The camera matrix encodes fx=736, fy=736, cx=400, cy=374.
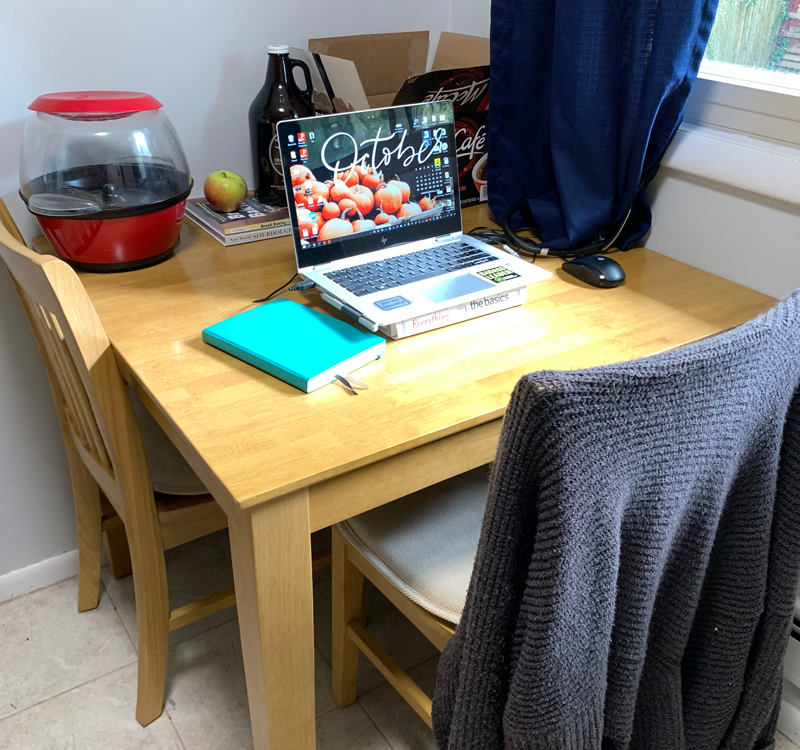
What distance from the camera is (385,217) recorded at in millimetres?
1219

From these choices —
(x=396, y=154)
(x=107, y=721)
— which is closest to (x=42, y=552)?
(x=107, y=721)

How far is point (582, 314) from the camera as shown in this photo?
45.2 inches

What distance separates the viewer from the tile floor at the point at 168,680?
4.42 ft

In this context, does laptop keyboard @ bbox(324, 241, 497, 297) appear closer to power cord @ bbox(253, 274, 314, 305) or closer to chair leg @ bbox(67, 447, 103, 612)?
power cord @ bbox(253, 274, 314, 305)

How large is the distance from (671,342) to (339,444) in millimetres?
541

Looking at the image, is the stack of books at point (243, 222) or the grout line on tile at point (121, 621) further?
the grout line on tile at point (121, 621)

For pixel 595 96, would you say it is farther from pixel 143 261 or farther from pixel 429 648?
pixel 429 648

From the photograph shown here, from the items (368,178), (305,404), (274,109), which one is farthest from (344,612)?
(274,109)

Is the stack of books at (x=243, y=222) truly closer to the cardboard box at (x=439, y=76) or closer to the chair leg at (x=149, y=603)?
the cardboard box at (x=439, y=76)

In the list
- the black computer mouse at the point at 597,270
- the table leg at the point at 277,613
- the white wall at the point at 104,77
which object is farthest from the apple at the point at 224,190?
the table leg at the point at 277,613

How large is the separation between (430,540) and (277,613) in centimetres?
26

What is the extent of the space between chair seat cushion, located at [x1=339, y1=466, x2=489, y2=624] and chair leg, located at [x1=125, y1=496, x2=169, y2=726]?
1.08ft

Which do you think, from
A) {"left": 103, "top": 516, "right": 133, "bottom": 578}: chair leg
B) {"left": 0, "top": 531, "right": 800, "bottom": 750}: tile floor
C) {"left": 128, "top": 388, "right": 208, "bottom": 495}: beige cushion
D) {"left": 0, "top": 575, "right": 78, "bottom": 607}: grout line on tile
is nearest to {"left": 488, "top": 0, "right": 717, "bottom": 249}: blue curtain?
{"left": 128, "top": 388, "right": 208, "bottom": 495}: beige cushion

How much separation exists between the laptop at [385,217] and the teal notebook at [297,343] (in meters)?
0.05
